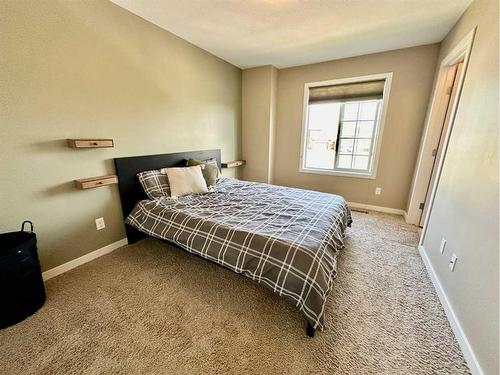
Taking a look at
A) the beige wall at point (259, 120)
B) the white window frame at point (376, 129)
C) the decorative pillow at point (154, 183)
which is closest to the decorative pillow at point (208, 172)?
the decorative pillow at point (154, 183)

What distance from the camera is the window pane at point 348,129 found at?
3447 mm

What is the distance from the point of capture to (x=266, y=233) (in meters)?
1.54

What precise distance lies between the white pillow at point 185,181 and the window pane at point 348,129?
256 centimetres

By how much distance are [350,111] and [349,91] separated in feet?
1.03

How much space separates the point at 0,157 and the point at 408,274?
3.51 metres

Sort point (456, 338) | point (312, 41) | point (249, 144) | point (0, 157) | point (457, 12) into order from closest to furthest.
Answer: point (456, 338), point (0, 157), point (457, 12), point (312, 41), point (249, 144)

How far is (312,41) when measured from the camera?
2.67 m

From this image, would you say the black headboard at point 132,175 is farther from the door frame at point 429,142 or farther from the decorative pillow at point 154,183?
the door frame at point 429,142

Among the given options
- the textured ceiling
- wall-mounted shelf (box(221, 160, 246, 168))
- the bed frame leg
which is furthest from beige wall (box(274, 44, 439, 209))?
the bed frame leg

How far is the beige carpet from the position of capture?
3.79ft

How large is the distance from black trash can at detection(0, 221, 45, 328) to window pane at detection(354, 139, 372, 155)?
13.5 feet

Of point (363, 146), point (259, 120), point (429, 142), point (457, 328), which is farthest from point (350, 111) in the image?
point (457, 328)

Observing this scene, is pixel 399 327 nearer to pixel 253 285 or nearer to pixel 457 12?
pixel 253 285

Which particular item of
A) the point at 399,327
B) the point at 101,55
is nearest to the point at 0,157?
the point at 101,55
